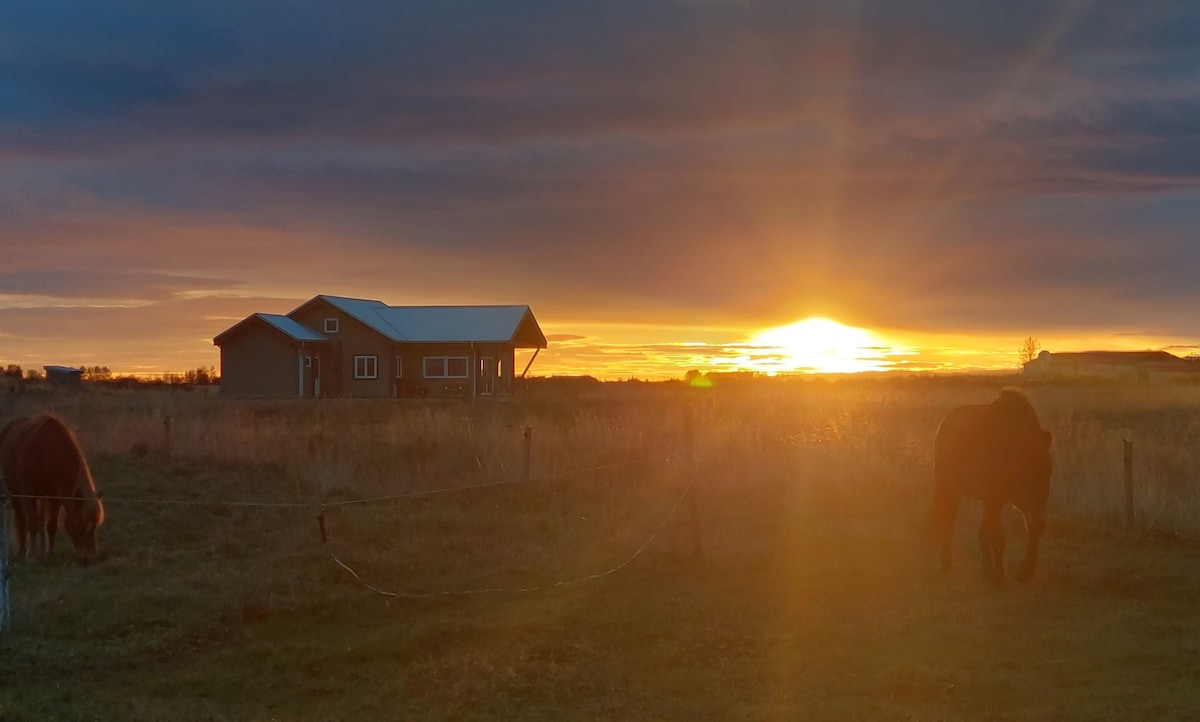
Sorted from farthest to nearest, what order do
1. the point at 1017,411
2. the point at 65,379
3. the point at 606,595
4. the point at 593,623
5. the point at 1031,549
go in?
the point at 65,379 < the point at 1017,411 < the point at 1031,549 < the point at 606,595 < the point at 593,623

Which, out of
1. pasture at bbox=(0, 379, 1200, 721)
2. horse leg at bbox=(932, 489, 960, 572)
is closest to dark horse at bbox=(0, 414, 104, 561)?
pasture at bbox=(0, 379, 1200, 721)

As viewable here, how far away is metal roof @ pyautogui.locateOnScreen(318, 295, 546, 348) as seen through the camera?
4516cm

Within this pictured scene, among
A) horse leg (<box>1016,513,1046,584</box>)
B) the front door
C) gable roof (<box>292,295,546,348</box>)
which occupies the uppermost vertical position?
gable roof (<box>292,295,546,348</box>)

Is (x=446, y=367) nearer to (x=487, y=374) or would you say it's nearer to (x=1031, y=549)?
(x=487, y=374)

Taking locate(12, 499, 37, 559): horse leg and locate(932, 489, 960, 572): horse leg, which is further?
locate(12, 499, 37, 559): horse leg

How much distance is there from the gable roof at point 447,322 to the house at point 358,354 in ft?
0.18

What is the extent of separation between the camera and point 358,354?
148 feet

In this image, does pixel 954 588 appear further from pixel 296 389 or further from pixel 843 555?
pixel 296 389

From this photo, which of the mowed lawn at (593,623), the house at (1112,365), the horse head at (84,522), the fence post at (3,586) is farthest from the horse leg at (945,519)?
the house at (1112,365)

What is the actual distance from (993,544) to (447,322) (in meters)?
38.3

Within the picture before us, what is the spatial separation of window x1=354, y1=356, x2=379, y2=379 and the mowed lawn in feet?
98.5

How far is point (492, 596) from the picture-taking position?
10.3 meters

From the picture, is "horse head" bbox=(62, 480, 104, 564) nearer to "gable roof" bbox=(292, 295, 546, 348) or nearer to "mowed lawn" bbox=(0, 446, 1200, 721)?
"mowed lawn" bbox=(0, 446, 1200, 721)

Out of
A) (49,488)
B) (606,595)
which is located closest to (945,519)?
(606,595)
